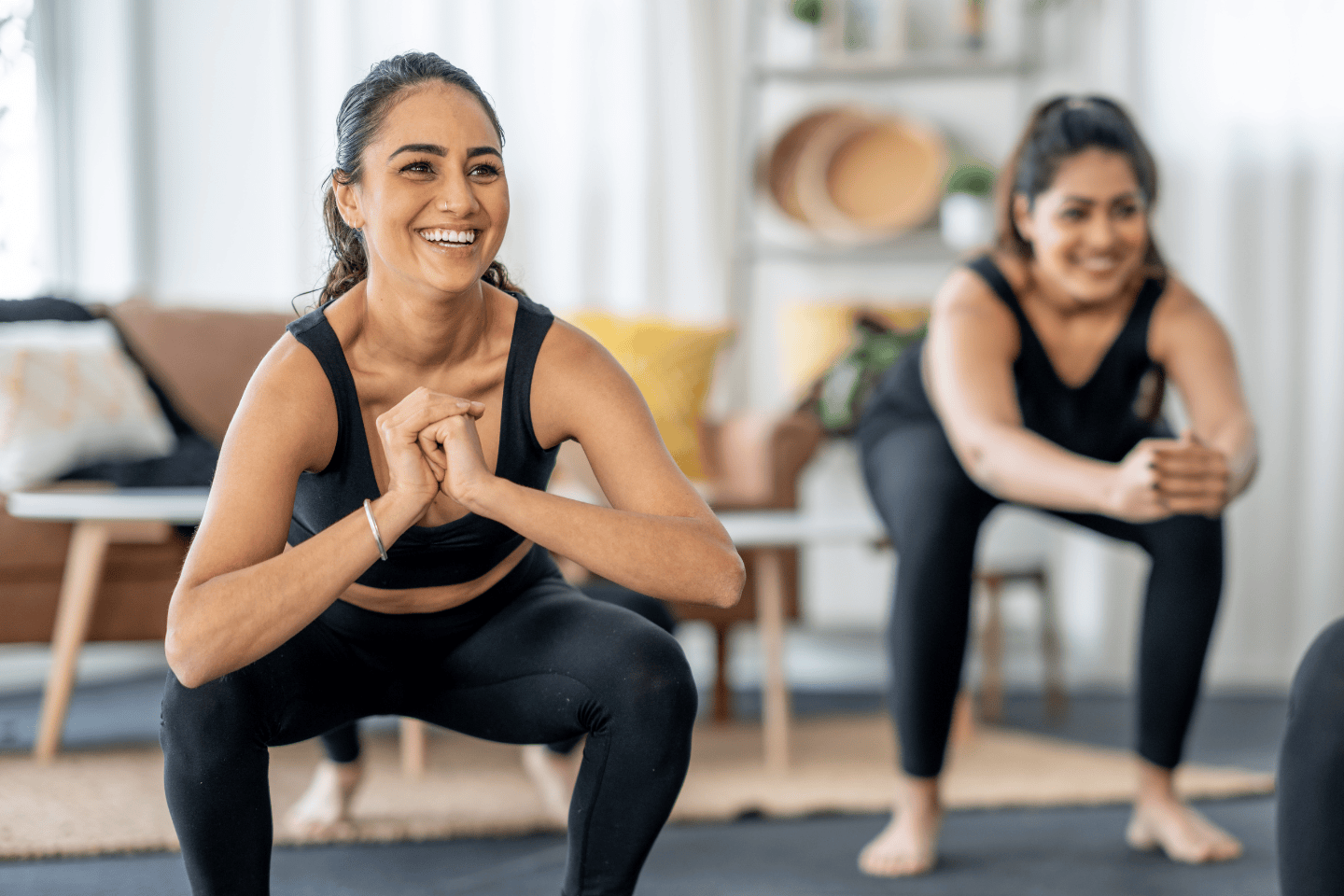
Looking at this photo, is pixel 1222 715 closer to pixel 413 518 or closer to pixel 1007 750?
pixel 1007 750

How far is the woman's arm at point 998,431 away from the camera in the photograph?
1482 mm

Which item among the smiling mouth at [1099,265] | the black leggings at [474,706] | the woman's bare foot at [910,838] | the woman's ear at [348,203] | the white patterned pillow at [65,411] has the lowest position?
the woman's bare foot at [910,838]

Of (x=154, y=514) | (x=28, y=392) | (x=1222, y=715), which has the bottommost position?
(x=1222, y=715)

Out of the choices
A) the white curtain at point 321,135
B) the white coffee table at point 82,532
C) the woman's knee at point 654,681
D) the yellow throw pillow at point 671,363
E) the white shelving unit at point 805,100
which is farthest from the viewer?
the white shelving unit at point 805,100

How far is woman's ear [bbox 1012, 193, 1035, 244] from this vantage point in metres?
1.82

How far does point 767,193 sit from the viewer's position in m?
3.66

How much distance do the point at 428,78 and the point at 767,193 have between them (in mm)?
2623

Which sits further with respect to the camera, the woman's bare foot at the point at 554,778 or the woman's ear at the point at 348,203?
the woman's bare foot at the point at 554,778

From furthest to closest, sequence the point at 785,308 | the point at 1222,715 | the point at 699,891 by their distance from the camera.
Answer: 1. the point at 785,308
2. the point at 1222,715
3. the point at 699,891

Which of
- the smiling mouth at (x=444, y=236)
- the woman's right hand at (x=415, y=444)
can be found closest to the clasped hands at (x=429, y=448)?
the woman's right hand at (x=415, y=444)

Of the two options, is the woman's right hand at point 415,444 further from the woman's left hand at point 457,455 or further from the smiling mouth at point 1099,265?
the smiling mouth at point 1099,265

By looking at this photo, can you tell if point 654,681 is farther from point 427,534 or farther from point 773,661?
point 773,661

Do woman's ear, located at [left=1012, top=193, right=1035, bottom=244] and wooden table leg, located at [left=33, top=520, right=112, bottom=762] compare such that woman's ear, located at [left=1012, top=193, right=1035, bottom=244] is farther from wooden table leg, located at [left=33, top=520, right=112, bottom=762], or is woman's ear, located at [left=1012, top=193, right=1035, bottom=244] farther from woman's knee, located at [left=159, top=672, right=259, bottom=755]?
wooden table leg, located at [left=33, top=520, right=112, bottom=762]

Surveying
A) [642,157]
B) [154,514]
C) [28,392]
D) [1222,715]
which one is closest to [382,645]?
[154,514]
